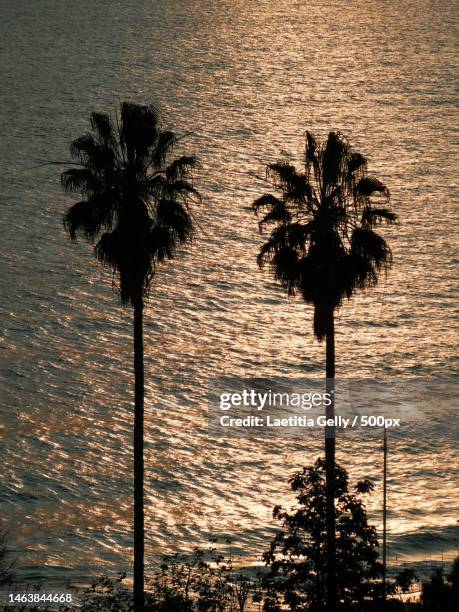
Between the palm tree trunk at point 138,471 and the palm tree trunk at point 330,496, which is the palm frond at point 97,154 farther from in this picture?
the palm tree trunk at point 330,496

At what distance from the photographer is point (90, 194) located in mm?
46312

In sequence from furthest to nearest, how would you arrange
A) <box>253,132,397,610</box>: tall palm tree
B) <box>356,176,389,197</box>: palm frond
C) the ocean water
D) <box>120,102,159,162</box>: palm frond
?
the ocean water → <box>120,102,159,162</box>: palm frond → <box>356,176,389,197</box>: palm frond → <box>253,132,397,610</box>: tall palm tree

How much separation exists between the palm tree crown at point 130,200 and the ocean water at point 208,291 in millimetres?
21845

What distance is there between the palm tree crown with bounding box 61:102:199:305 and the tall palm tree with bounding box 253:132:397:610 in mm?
3082

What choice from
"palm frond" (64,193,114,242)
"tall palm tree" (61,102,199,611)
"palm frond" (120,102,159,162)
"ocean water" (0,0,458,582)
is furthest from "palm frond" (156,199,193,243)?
"ocean water" (0,0,458,582)

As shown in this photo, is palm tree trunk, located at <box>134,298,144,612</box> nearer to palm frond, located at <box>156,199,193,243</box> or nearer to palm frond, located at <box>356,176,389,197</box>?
palm frond, located at <box>156,199,193,243</box>

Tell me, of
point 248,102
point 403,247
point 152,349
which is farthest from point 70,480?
point 248,102

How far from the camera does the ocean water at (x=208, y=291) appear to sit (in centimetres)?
6931

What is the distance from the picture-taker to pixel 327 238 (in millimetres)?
44469

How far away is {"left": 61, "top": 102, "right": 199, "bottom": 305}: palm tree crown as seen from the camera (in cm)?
4509

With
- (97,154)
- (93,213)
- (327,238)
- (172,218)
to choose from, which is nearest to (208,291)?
(172,218)

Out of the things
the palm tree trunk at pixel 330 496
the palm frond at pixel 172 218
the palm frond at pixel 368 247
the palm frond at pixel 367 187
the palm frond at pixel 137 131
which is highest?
the palm frond at pixel 137 131

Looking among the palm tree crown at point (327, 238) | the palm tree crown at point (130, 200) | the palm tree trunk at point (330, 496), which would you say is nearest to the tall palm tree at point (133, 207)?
the palm tree crown at point (130, 200)

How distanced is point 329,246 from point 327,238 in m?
0.28
